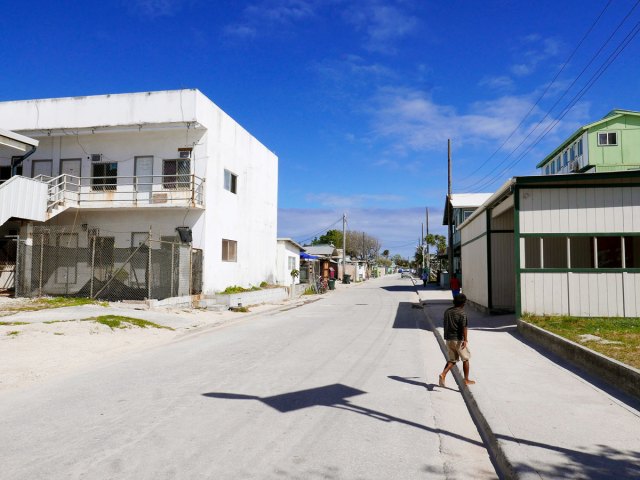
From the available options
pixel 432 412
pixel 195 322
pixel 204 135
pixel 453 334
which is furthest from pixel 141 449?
pixel 204 135

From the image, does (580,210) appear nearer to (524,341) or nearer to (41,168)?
(524,341)

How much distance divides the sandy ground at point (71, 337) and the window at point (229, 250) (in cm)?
642

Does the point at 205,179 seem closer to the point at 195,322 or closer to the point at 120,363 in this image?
the point at 195,322

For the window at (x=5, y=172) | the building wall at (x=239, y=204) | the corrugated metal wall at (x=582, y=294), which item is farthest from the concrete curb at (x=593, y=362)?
the window at (x=5, y=172)

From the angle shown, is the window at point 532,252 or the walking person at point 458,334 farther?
the window at point 532,252

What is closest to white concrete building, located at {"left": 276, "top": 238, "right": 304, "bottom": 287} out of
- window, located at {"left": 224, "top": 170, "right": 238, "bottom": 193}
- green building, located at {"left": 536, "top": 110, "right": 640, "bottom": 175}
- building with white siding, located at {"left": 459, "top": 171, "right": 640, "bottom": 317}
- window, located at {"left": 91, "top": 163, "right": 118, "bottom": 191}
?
window, located at {"left": 224, "top": 170, "right": 238, "bottom": 193}

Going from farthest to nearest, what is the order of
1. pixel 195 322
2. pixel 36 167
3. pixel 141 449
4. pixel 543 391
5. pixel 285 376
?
pixel 36 167, pixel 195 322, pixel 285 376, pixel 543 391, pixel 141 449

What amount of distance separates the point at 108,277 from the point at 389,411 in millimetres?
16698

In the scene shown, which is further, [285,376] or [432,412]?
[285,376]

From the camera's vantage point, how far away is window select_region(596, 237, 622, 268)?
14.6 meters

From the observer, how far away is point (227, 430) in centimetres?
521

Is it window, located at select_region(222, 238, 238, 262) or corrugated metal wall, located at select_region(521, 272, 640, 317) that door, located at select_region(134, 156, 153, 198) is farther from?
corrugated metal wall, located at select_region(521, 272, 640, 317)

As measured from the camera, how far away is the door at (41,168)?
2312 centimetres

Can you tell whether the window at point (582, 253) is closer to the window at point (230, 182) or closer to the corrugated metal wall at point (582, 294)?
the corrugated metal wall at point (582, 294)
